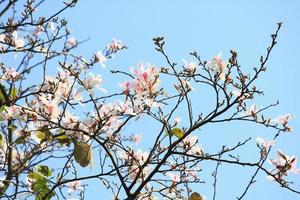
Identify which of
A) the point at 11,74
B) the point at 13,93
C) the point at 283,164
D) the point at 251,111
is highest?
the point at 11,74

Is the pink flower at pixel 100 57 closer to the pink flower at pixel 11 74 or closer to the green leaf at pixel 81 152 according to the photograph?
the pink flower at pixel 11 74

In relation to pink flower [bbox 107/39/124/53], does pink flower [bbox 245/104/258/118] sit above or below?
below

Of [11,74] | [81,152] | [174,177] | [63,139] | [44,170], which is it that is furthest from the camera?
[11,74]

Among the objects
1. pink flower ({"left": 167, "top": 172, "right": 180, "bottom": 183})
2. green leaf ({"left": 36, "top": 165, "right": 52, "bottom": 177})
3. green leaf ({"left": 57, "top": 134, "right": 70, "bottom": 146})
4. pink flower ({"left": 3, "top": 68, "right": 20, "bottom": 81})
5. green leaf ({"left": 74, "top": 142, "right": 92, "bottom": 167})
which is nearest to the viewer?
green leaf ({"left": 74, "top": 142, "right": 92, "bottom": 167})

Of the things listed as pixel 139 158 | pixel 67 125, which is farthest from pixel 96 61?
pixel 67 125

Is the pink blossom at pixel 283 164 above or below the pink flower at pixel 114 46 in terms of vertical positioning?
below

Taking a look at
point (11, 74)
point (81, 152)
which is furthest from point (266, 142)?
point (11, 74)

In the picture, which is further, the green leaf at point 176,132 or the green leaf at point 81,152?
the green leaf at point 176,132

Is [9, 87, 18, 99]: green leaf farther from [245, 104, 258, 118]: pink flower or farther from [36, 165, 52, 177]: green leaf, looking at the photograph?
[245, 104, 258, 118]: pink flower

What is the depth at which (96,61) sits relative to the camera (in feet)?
13.1

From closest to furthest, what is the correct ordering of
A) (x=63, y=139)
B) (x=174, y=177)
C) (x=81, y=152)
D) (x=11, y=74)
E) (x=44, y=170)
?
(x=81, y=152) < (x=63, y=139) < (x=174, y=177) < (x=44, y=170) < (x=11, y=74)

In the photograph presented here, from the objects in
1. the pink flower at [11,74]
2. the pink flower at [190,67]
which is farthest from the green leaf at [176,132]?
the pink flower at [11,74]

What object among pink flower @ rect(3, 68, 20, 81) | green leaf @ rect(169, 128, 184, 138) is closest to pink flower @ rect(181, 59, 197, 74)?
green leaf @ rect(169, 128, 184, 138)

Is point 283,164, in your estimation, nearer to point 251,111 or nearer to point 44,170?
point 251,111
